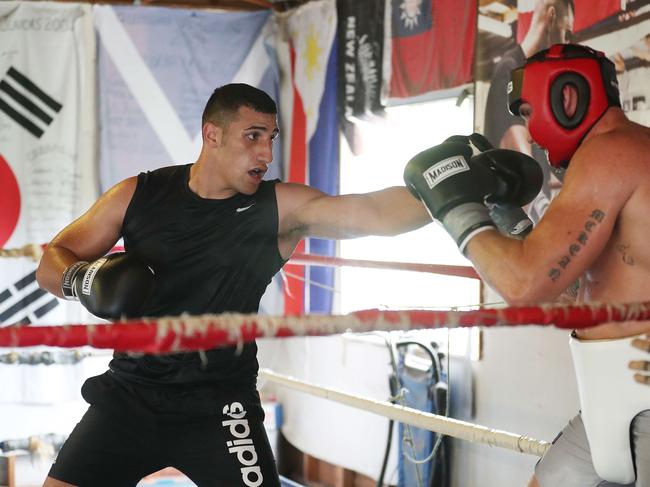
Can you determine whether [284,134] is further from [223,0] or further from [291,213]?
[291,213]

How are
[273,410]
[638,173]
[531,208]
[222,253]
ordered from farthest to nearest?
1. [273,410]
2. [531,208]
3. [222,253]
4. [638,173]

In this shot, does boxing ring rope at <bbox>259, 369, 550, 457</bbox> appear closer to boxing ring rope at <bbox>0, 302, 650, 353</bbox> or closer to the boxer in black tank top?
the boxer in black tank top

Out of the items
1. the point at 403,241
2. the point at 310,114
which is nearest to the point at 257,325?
the point at 403,241

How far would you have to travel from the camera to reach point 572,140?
1.58 metres

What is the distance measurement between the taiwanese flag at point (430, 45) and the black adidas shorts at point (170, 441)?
7.02ft

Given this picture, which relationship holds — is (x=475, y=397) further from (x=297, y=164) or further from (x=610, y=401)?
(x=610, y=401)

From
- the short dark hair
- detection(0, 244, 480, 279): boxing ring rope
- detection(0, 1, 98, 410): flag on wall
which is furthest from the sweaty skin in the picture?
detection(0, 1, 98, 410): flag on wall

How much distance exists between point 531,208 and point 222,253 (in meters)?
1.50

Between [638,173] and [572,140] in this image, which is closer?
[638,173]

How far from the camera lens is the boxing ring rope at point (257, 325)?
3.50 ft

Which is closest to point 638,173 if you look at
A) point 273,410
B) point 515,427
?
point 515,427

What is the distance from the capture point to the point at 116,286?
62.6 inches

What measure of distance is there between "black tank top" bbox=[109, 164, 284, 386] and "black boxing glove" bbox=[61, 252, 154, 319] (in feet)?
1.17

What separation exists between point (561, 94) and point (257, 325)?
0.78 metres
